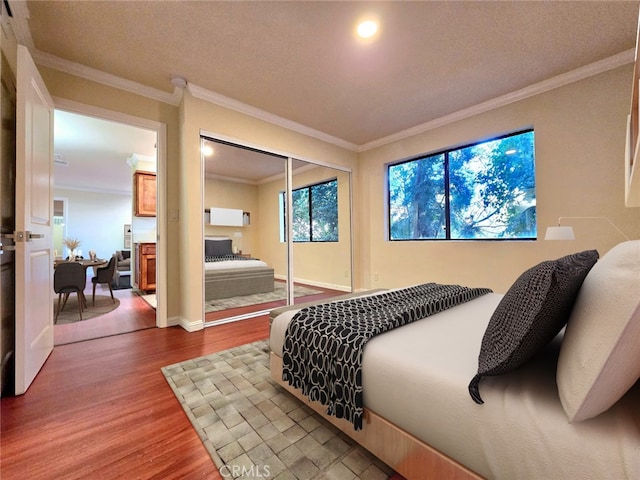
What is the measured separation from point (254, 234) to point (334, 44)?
264cm

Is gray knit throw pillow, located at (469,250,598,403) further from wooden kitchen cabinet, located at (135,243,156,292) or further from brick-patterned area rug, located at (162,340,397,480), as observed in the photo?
wooden kitchen cabinet, located at (135,243,156,292)

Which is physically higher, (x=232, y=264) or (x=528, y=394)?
(x=232, y=264)

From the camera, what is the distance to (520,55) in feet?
7.75

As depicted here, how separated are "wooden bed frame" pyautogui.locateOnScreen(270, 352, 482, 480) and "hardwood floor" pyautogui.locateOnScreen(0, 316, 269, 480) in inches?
→ 25.7

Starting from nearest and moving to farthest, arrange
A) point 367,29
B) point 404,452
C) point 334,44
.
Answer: point 404,452 < point 367,29 < point 334,44

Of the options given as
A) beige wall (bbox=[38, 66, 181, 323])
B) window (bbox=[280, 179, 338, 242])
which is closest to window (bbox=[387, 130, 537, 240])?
window (bbox=[280, 179, 338, 242])

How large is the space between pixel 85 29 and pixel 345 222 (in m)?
3.75

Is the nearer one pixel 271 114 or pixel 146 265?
pixel 271 114

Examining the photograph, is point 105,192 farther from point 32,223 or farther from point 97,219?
point 32,223

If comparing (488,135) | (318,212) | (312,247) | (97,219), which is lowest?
(312,247)

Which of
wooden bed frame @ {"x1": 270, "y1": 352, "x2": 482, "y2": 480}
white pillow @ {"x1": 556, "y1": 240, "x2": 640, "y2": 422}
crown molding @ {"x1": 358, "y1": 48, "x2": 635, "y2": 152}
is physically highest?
crown molding @ {"x1": 358, "y1": 48, "x2": 635, "y2": 152}

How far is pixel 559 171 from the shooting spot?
2742 millimetres

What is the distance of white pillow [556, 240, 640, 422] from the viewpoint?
1.91ft

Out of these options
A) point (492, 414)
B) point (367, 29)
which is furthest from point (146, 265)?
point (492, 414)
